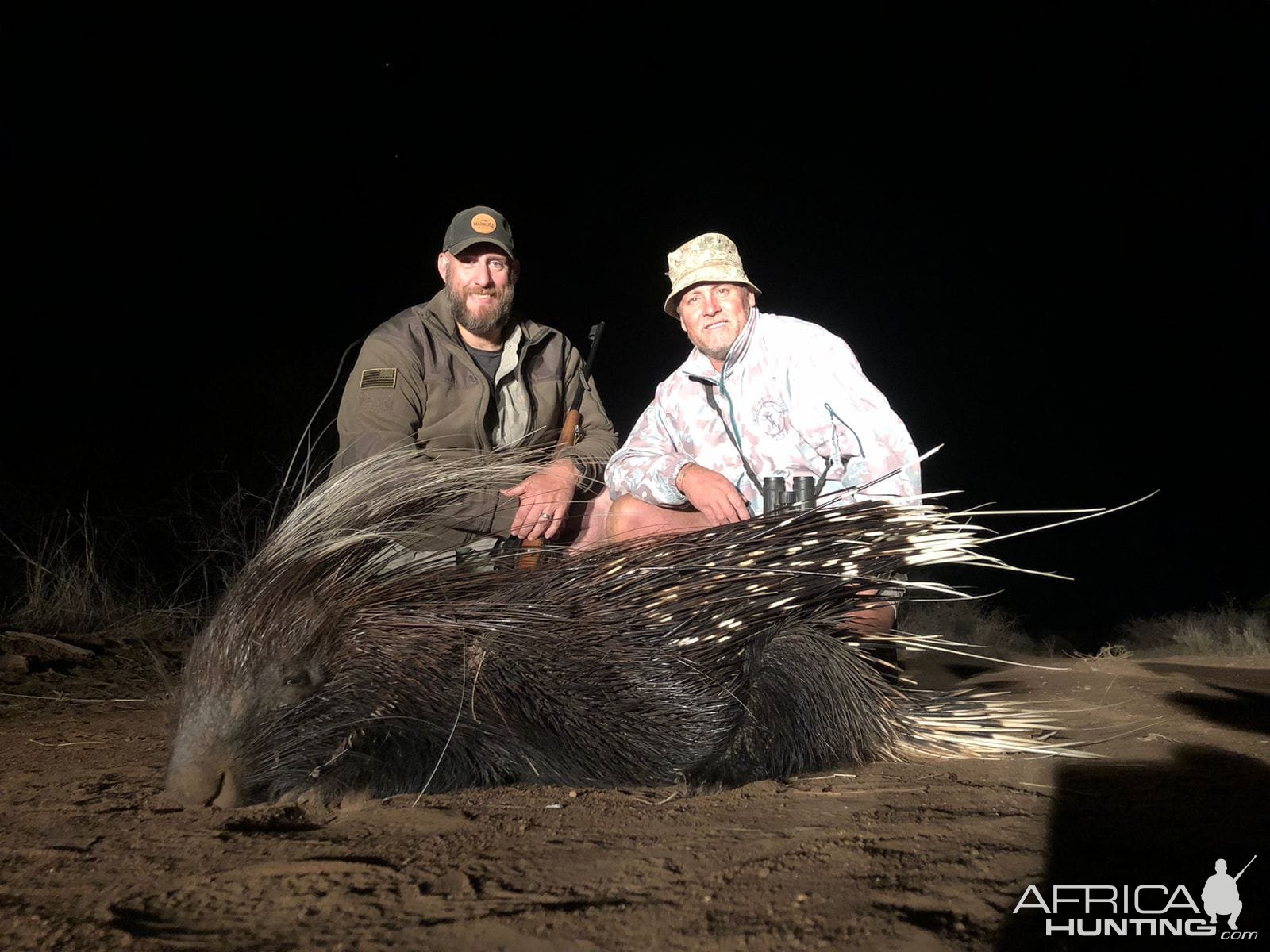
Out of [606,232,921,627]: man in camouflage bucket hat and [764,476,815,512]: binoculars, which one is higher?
[606,232,921,627]: man in camouflage bucket hat

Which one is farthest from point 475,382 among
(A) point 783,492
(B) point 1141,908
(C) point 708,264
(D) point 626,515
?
(B) point 1141,908

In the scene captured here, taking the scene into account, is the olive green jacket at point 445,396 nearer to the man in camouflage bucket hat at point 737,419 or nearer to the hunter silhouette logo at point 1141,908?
the man in camouflage bucket hat at point 737,419

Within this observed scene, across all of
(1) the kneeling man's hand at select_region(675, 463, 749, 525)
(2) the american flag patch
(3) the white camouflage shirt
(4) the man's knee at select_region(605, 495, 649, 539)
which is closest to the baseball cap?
(2) the american flag patch

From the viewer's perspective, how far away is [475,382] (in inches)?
124

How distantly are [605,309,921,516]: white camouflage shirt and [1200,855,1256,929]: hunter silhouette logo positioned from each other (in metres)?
1.40

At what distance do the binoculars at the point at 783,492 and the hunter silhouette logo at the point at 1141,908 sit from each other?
46.9 inches

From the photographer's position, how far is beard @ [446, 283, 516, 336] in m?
3.28

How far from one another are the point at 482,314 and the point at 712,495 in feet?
4.04

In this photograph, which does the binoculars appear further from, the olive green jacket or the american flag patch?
the american flag patch

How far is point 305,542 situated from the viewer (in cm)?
204

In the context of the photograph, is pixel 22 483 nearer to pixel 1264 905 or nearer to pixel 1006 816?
pixel 1006 816

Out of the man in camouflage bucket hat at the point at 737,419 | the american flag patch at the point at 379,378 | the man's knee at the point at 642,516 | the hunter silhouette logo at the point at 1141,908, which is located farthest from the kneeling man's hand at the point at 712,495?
the hunter silhouette logo at the point at 1141,908

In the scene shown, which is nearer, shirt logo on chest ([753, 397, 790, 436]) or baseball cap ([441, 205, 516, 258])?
shirt logo on chest ([753, 397, 790, 436])

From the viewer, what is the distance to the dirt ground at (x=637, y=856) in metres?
1.13
